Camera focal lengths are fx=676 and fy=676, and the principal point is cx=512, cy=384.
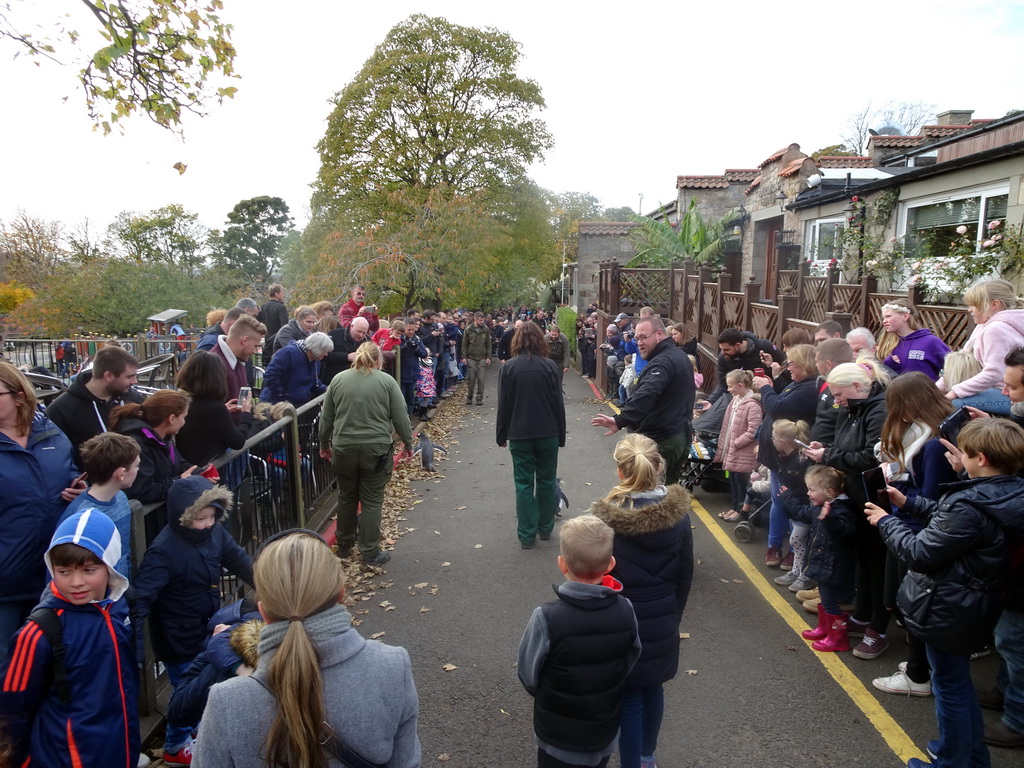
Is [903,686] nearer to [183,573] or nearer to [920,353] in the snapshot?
[920,353]

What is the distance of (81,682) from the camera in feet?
8.98

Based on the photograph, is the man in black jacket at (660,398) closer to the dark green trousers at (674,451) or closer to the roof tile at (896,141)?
the dark green trousers at (674,451)

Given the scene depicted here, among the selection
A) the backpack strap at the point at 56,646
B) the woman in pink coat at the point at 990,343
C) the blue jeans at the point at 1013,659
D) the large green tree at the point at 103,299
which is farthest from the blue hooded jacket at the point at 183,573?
the large green tree at the point at 103,299

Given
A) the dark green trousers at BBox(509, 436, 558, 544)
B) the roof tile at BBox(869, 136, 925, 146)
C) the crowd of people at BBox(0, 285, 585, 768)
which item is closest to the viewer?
the crowd of people at BBox(0, 285, 585, 768)

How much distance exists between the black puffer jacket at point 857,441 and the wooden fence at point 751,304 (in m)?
3.59

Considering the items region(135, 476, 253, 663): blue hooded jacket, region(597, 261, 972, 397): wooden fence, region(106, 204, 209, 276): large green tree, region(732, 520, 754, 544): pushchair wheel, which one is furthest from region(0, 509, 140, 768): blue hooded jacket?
region(106, 204, 209, 276): large green tree

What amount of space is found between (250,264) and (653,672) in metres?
62.2

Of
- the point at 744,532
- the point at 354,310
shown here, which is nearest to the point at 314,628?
the point at 744,532

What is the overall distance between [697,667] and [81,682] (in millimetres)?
3521

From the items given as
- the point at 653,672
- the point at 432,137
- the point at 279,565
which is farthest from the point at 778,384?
the point at 432,137

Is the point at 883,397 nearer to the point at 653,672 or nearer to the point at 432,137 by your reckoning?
the point at 653,672

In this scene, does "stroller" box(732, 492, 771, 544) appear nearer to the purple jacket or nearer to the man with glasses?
the purple jacket

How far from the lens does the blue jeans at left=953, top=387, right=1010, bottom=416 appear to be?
13.5 feet

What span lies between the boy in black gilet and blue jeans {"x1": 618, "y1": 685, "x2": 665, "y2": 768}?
15.4 inches
